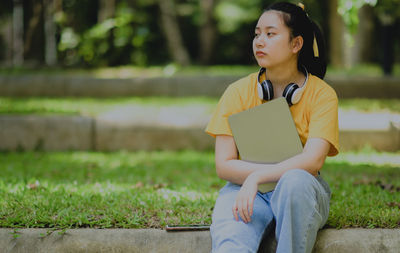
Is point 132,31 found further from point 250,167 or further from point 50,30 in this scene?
point 250,167

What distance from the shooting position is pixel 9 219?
9.65ft

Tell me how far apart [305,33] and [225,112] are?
2.02ft

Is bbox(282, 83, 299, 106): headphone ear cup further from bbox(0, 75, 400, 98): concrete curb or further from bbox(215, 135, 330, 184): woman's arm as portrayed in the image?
bbox(0, 75, 400, 98): concrete curb

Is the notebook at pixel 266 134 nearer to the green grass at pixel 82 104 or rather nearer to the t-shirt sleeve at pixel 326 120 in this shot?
the t-shirt sleeve at pixel 326 120

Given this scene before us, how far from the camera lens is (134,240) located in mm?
2777

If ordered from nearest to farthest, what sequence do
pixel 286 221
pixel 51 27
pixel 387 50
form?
1. pixel 286 221
2. pixel 387 50
3. pixel 51 27

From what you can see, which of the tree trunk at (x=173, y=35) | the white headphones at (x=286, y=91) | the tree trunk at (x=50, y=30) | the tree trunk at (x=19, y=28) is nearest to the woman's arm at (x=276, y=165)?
the white headphones at (x=286, y=91)

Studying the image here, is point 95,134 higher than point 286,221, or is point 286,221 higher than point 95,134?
point 286,221

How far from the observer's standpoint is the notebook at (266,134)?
8.86ft

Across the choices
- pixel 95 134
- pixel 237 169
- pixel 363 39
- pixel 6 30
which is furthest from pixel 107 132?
pixel 6 30

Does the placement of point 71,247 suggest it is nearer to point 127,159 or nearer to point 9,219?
point 9,219

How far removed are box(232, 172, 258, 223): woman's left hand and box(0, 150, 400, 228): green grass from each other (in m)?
0.57

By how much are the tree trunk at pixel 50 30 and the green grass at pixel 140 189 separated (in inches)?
270

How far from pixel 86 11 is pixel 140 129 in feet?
28.1
